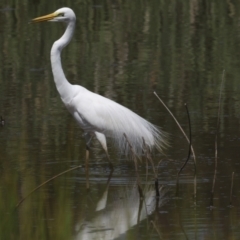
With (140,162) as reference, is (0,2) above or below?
above

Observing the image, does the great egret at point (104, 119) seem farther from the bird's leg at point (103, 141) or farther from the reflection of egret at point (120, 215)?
the reflection of egret at point (120, 215)

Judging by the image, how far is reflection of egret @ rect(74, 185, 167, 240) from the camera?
5172 mm

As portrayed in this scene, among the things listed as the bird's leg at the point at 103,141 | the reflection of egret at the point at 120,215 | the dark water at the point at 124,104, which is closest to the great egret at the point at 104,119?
the bird's leg at the point at 103,141

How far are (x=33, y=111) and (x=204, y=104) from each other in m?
1.74

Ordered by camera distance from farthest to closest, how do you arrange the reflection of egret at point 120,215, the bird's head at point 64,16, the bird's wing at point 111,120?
the bird's head at point 64,16 → the bird's wing at point 111,120 → the reflection of egret at point 120,215

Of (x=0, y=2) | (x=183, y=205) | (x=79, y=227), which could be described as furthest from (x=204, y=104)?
(x=0, y=2)

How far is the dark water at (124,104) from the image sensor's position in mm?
5398

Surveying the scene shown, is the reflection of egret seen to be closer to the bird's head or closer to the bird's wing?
the bird's wing

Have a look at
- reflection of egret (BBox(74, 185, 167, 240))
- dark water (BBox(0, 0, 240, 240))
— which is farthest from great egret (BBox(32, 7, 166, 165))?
reflection of egret (BBox(74, 185, 167, 240))

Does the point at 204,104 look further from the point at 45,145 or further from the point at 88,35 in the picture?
the point at 88,35

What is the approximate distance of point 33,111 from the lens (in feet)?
29.0

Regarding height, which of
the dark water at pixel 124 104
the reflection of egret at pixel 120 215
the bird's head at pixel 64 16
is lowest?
the reflection of egret at pixel 120 215

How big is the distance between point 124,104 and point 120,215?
361cm

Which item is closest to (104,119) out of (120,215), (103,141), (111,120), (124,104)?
(111,120)
